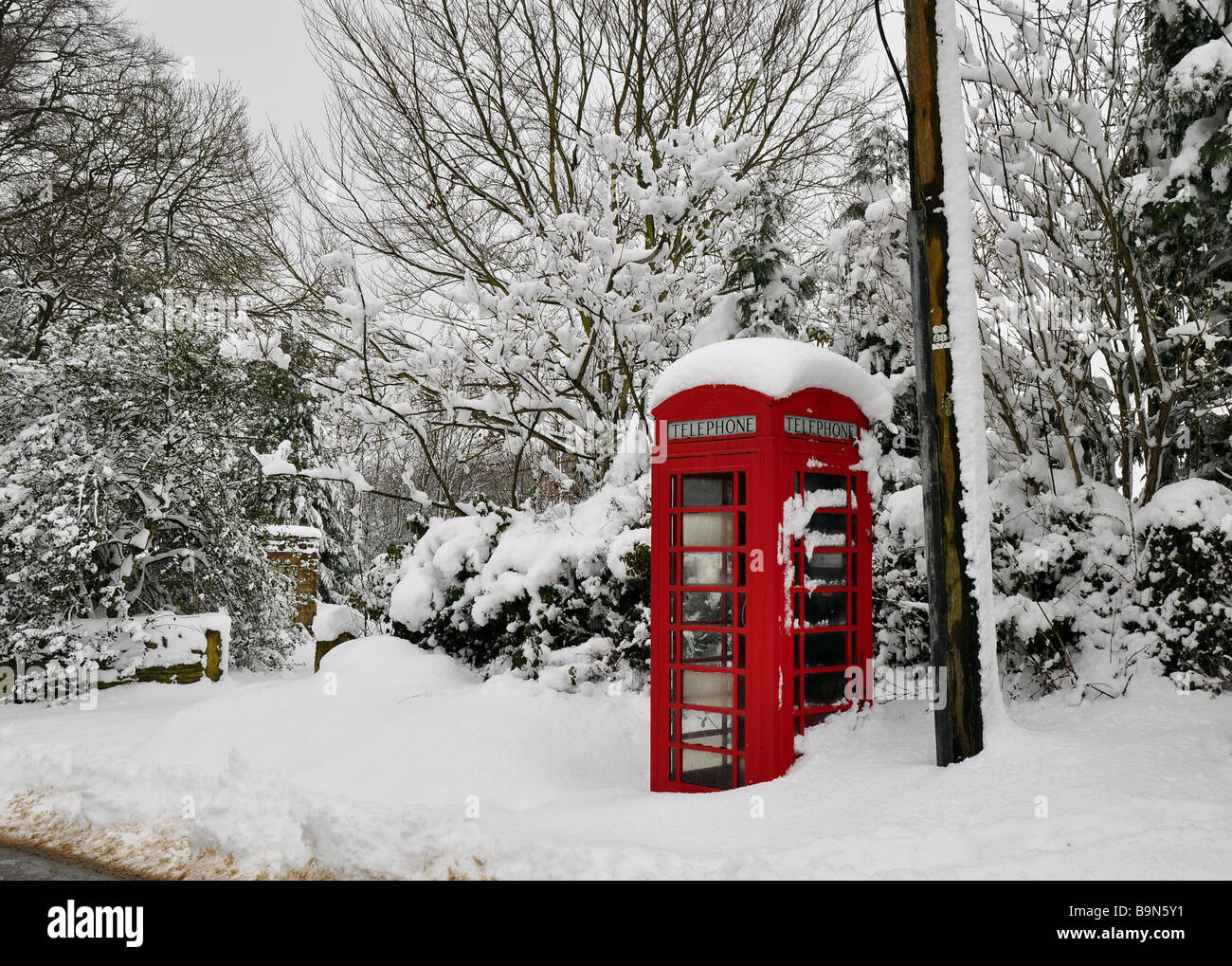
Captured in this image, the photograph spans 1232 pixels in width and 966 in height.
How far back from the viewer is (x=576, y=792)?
6.18 meters

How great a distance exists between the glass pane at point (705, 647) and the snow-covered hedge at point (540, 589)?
157cm

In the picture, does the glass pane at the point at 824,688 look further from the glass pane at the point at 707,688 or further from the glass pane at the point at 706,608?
the glass pane at the point at 706,608

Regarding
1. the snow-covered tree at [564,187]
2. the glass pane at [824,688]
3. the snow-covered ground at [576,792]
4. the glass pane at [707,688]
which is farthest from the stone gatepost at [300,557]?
the glass pane at [824,688]

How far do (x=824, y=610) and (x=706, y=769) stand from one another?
1.16 m

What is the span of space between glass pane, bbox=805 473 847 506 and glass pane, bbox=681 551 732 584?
618 millimetres

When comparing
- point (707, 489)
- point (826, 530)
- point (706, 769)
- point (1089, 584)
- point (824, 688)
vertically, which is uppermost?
point (707, 489)

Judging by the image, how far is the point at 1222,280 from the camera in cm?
639

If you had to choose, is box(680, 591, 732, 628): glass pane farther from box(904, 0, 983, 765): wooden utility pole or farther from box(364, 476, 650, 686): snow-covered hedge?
box(364, 476, 650, 686): snow-covered hedge

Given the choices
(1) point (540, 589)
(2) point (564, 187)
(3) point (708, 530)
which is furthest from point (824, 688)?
(2) point (564, 187)

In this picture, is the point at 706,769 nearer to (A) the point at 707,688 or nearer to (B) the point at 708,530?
(A) the point at 707,688

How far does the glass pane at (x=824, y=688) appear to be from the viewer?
5.72 m

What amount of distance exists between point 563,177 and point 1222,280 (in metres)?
9.13

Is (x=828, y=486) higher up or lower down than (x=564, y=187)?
lower down
